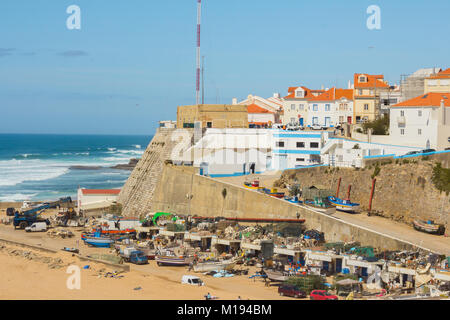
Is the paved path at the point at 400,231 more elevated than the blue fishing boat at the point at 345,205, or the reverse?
the blue fishing boat at the point at 345,205

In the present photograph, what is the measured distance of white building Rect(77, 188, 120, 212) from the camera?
48844 mm

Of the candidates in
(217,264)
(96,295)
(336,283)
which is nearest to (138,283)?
(96,295)

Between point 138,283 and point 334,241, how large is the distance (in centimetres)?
1065

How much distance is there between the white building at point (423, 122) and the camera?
3850cm

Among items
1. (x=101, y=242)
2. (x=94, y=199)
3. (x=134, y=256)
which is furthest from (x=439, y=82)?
(x=94, y=199)

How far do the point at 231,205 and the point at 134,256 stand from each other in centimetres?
897

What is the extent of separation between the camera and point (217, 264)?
1177 inches

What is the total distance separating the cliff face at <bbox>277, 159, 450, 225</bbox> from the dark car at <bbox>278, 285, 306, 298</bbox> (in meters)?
10.1

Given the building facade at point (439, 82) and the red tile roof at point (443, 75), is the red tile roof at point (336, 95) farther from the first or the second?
the red tile roof at point (443, 75)

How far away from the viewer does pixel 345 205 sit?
3494cm

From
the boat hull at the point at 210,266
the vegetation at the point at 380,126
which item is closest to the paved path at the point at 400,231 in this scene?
the boat hull at the point at 210,266

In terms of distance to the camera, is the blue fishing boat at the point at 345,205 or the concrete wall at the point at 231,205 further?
the blue fishing boat at the point at 345,205

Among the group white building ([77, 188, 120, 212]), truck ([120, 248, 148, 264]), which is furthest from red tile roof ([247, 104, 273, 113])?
truck ([120, 248, 148, 264])

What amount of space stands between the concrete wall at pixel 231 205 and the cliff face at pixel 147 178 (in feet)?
4.44
